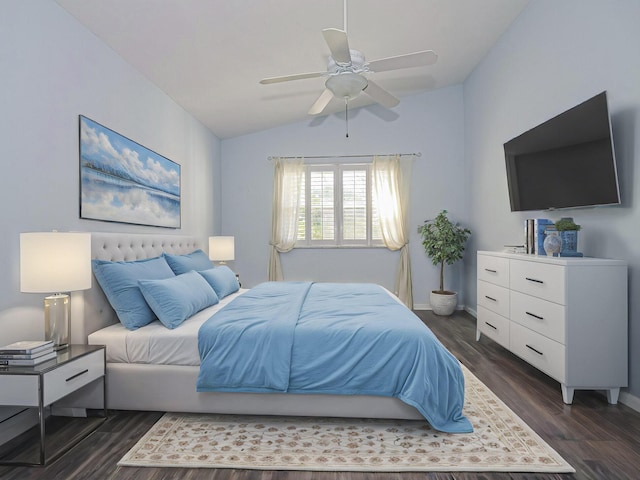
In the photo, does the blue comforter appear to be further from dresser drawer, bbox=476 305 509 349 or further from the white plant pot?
the white plant pot

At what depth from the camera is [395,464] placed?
175cm

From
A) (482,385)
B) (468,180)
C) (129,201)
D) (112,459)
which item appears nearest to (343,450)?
(112,459)

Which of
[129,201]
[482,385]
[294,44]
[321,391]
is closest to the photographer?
[321,391]

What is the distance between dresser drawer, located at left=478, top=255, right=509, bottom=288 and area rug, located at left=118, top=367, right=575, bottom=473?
4.16ft

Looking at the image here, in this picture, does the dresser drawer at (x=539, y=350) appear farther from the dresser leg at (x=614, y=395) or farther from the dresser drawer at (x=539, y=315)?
the dresser leg at (x=614, y=395)

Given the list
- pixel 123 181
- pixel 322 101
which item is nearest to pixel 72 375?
pixel 123 181

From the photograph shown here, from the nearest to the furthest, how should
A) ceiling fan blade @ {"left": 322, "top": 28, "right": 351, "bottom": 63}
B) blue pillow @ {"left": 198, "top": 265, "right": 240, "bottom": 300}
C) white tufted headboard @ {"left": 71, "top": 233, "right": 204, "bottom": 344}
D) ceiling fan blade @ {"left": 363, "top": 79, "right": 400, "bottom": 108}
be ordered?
ceiling fan blade @ {"left": 322, "top": 28, "right": 351, "bottom": 63}, white tufted headboard @ {"left": 71, "top": 233, "right": 204, "bottom": 344}, ceiling fan blade @ {"left": 363, "top": 79, "right": 400, "bottom": 108}, blue pillow @ {"left": 198, "top": 265, "right": 240, "bottom": 300}

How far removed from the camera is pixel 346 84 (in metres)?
2.54

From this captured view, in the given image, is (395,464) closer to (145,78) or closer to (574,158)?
(574,158)

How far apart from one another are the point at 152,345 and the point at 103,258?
2.66 feet

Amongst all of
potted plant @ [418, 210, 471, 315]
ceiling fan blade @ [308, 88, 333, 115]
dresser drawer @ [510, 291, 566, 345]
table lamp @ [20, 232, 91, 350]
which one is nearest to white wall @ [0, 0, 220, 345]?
table lamp @ [20, 232, 91, 350]

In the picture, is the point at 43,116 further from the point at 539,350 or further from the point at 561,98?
the point at 561,98

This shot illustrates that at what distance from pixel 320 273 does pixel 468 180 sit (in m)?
2.53

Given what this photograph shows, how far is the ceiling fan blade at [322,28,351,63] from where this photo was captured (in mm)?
2076
